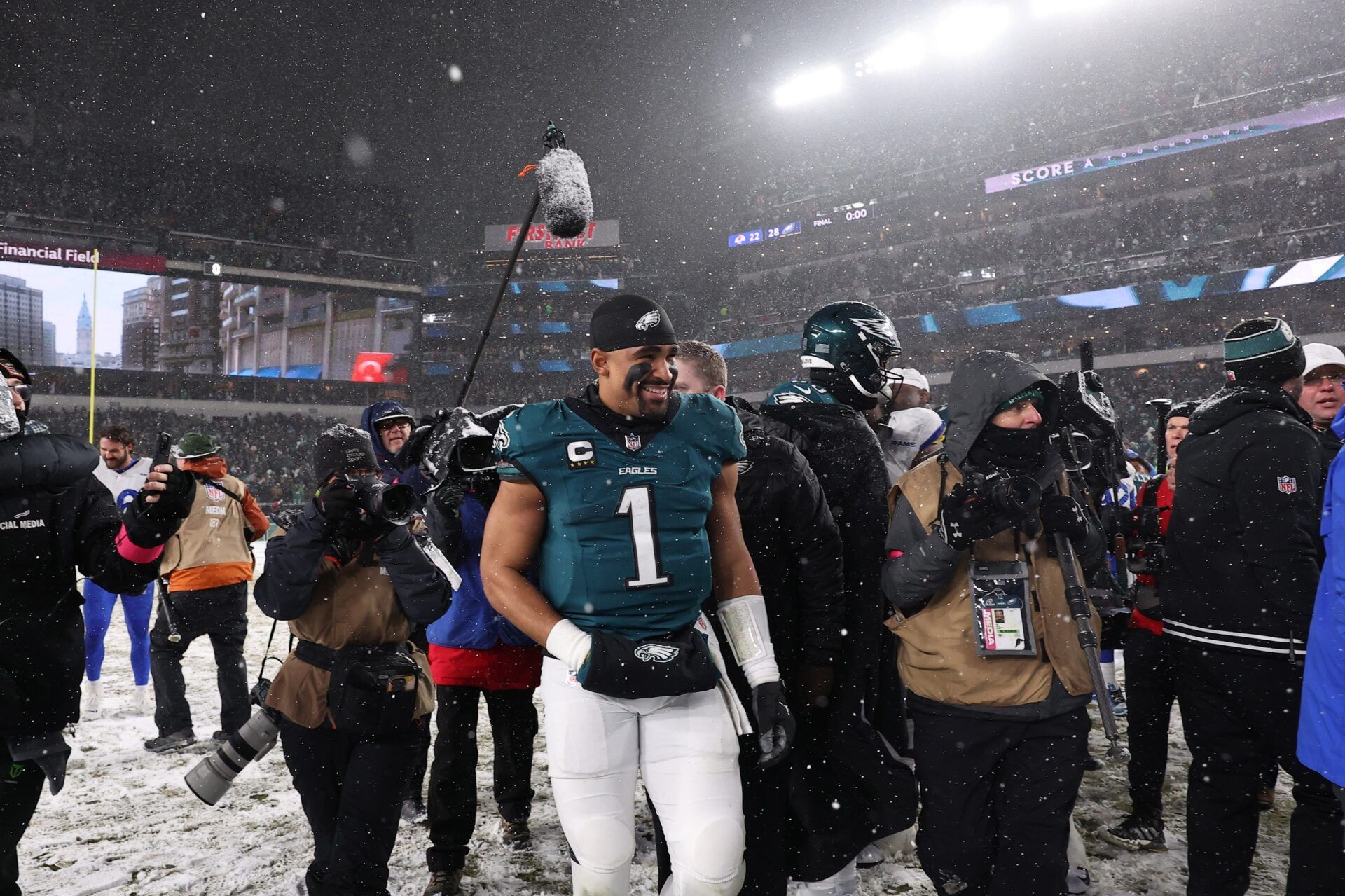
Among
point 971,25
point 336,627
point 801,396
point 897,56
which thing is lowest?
point 336,627

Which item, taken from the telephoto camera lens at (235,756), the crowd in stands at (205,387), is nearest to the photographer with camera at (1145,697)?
the telephoto camera lens at (235,756)

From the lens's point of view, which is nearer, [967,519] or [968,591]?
[967,519]

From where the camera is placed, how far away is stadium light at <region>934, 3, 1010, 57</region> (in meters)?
35.3

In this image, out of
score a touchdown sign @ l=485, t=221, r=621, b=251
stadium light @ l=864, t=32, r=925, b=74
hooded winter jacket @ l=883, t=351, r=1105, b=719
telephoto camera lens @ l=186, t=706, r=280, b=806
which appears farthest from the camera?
score a touchdown sign @ l=485, t=221, r=621, b=251

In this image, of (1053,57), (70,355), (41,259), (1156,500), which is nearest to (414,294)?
(41,259)

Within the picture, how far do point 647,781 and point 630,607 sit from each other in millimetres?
497

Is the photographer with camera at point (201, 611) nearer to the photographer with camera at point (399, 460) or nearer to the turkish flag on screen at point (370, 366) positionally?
the photographer with camera at point (399, 460)

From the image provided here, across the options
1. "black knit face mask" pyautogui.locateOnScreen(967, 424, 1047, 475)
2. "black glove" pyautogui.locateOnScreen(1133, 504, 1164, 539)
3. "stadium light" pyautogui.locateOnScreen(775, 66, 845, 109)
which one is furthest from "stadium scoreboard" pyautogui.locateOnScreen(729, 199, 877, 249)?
"black knit face mask" pyautogui.locateOnScreen(967, 424, 1047, 475)

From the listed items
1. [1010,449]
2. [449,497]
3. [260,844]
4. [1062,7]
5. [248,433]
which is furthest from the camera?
[248,433]

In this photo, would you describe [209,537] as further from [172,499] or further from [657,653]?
[657,653]

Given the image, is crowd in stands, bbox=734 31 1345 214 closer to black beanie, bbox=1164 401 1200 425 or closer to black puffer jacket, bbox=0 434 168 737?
black beanie, bbox=1164 401 1200 425

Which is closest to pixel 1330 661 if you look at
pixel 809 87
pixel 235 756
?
pixel 235 756

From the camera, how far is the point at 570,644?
83.3 inches

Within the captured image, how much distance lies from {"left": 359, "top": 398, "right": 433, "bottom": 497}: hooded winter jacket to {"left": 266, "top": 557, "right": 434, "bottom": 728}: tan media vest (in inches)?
41.8
